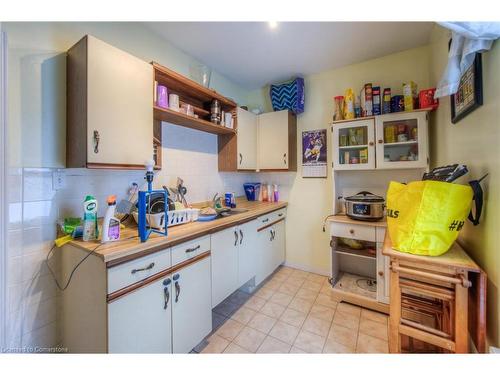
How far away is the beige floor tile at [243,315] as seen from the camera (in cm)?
177

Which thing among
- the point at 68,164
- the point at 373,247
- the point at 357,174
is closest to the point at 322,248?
the point at 373,247

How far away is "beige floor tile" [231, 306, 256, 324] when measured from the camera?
1766mm

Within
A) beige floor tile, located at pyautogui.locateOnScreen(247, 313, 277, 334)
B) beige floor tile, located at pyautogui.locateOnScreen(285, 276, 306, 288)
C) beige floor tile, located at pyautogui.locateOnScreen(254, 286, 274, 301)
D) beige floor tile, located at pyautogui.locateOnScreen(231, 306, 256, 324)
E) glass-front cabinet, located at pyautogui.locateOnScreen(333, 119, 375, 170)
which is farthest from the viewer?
beige floor tile, located at pyautogui.locateOnScreen(285, 276, 306, 288)

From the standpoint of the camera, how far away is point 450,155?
1.43 metres

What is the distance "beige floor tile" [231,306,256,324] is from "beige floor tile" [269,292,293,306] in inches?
11.1

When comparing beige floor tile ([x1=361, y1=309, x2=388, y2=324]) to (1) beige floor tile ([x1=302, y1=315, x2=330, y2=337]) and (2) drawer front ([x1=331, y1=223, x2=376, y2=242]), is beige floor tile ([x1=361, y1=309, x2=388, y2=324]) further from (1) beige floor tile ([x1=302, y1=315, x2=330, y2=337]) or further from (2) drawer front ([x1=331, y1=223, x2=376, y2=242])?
(2) drawer front ([x1=331, y1=223, x2=376, y2=242])

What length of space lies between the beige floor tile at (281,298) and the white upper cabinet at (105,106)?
5.87 feet

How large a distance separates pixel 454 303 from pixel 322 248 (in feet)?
5.37

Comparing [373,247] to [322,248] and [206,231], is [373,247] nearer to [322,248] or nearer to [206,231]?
[322,248]

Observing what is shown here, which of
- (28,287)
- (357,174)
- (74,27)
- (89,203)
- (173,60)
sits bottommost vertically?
(28,287)

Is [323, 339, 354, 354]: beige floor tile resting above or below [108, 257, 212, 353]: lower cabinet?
below

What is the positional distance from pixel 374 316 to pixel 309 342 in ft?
2.43

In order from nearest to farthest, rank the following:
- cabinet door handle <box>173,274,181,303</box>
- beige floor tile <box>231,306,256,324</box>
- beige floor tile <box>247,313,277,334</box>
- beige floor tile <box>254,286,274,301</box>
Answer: cabinet door handle <box>173,274,181,303</box> < beige floor tile <box>247,313,277,334</box> < beige floor tile <box>231,306,256,324</box> < beige floor tile <box>254,286,274,301</box>

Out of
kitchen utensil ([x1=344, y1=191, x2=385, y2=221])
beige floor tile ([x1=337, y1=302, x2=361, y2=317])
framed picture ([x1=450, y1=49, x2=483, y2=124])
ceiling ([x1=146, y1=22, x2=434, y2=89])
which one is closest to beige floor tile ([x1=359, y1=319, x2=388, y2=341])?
beige floor tile ([x1=337, y1=302, x2=361, y2=317])
